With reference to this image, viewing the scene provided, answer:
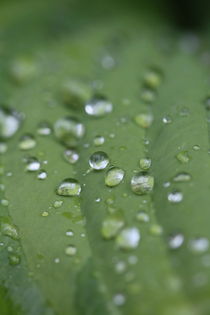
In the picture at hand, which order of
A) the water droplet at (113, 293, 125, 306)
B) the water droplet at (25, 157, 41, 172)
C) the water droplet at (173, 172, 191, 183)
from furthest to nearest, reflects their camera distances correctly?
the water droplet at (25, 157, 41, 172) < the water droplet at (173, 172, 191, 183) < the water droplet at (113, 293, 125, 306)

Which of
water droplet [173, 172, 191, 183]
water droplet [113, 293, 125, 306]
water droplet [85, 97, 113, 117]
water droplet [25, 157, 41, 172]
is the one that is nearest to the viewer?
water droplet [113, 293, 125, 306]

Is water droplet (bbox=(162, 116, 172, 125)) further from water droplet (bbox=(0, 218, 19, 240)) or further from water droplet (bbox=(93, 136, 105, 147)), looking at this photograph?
water droplet (bbox=(0, 218, 19, 240))

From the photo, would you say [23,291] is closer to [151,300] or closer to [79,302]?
[79,302]

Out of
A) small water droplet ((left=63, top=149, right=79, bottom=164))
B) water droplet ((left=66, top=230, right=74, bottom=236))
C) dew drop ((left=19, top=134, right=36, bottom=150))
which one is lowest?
dew drop ((left=19, top=134, right=36, bottom=150))

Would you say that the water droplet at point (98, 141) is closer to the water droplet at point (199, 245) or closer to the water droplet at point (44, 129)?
the water droplet at point (44, 129)

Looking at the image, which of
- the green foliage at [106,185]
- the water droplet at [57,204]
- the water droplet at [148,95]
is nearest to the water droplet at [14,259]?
the green foliage at [106,185]

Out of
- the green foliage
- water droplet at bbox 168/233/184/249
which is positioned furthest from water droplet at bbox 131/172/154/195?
water droplet at bbox 168/233/184/249

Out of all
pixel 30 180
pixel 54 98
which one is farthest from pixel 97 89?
pixel 30 180
